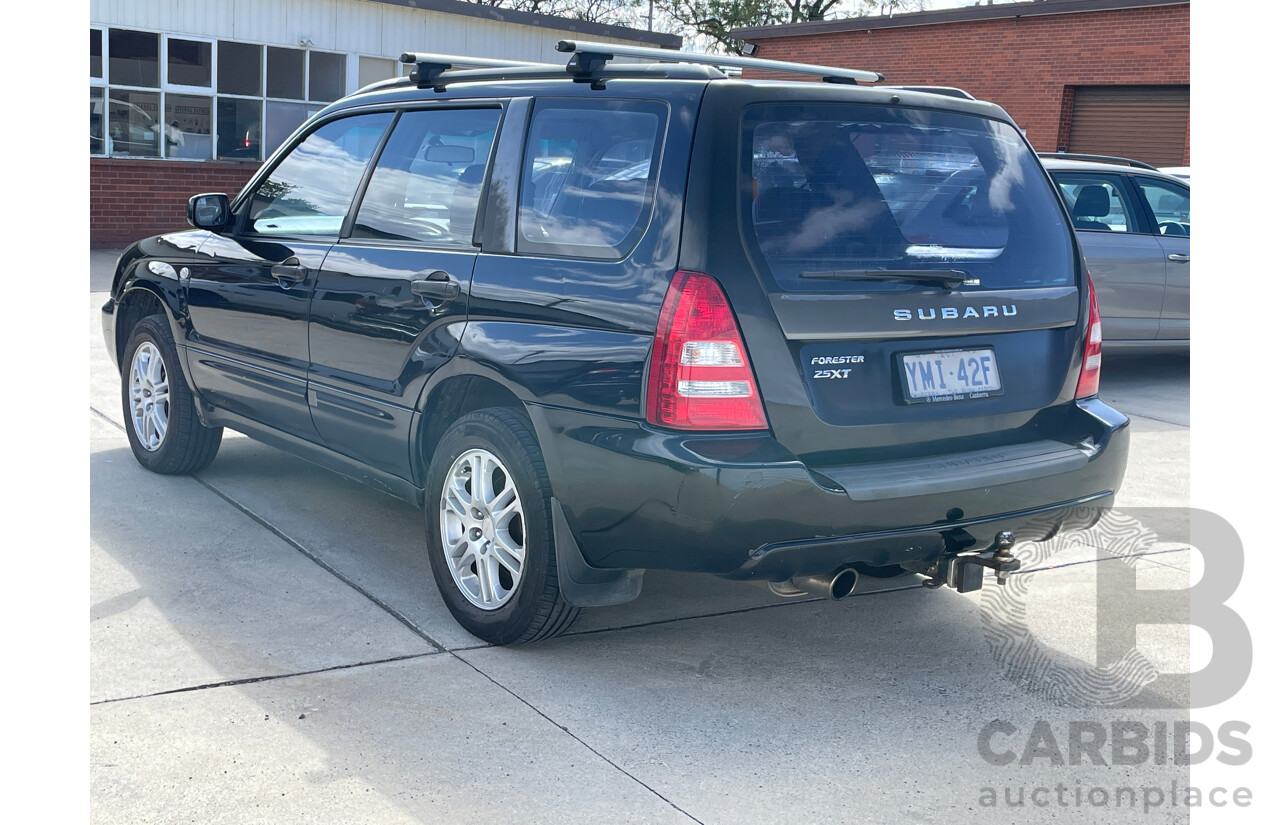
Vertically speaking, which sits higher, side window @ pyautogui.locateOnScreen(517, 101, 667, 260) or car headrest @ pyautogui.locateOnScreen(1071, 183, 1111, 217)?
car headrest @ pyautogui.locateOnScreen(1071, 183, 1111, 217)

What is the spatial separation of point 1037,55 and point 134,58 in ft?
50.9

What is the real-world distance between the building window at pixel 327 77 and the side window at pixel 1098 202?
14.1 metres

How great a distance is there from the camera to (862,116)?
12.6 feet

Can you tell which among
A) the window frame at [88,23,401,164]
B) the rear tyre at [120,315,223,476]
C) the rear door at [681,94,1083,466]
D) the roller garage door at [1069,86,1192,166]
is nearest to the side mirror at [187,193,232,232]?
the rear tyre at [120,315,223,476]

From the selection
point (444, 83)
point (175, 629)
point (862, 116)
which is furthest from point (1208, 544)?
point (175, 629)

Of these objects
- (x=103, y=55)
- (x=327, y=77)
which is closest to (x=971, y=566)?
(x=103, y=55)

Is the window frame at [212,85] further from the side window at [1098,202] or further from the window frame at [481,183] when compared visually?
the window frame at [481,183]

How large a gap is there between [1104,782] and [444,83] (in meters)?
3.27

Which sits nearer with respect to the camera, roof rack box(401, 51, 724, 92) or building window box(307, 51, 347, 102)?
roof rack box(401, 51, 724, 92)

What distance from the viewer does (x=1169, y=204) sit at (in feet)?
33.5

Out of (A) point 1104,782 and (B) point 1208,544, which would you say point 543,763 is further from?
(B) point 1208,544

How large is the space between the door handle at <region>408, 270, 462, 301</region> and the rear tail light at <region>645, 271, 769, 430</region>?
100 centimetres

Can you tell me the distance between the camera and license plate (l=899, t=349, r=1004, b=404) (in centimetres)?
373

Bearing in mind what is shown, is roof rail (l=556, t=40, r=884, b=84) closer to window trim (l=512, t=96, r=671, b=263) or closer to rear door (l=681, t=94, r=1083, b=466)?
window trim (l=512, t=96, r=671, b=263)
